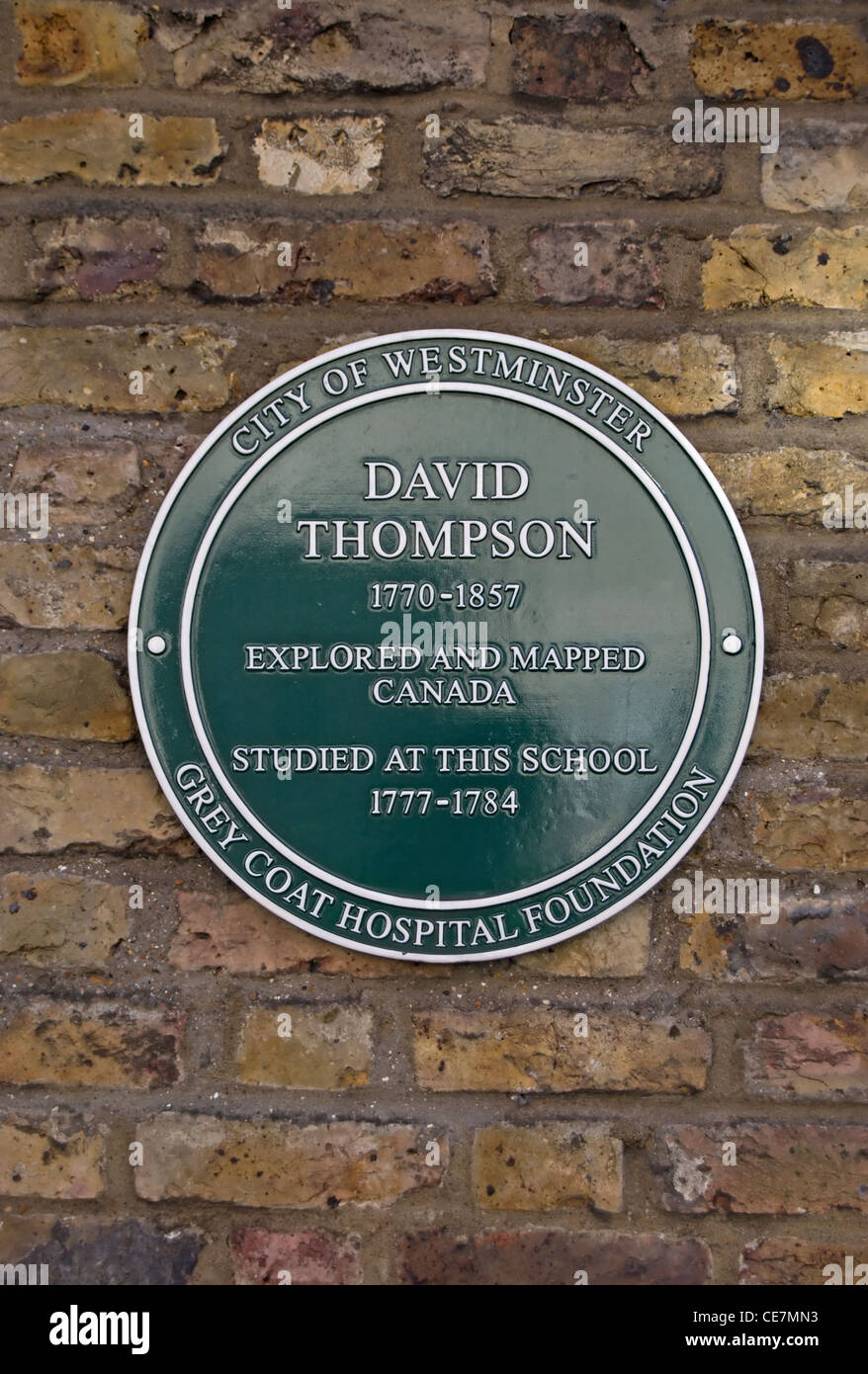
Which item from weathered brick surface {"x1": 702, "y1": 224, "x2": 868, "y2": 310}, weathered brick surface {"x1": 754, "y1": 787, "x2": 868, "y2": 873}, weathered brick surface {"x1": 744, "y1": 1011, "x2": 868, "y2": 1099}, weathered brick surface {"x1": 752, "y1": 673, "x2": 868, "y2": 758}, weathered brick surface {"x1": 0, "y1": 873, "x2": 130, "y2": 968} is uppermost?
weathered brick surface {"x1": 702, "y1": 224, "x2": 868, "y2": 310}

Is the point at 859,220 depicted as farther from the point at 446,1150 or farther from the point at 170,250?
the point at 446,1150

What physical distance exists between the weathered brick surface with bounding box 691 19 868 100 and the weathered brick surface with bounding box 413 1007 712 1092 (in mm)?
1580

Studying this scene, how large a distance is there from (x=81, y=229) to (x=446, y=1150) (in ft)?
5.37

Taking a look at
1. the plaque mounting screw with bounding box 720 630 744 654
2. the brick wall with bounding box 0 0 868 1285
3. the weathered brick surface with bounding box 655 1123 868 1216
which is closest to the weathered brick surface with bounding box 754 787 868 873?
the brick wall with bounding box 0 0 868 1285

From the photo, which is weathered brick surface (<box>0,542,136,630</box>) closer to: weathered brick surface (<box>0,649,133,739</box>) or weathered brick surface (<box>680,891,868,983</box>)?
weathered brick surface (<box>0,649,133,739</box>)

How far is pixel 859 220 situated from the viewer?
182 cm

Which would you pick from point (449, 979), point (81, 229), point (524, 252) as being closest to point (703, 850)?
point (449, 979)

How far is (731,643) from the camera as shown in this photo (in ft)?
5.76

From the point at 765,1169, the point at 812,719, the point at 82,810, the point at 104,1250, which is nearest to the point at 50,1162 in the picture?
the point at 104,1250

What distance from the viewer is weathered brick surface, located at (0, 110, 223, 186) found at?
180 centimetres

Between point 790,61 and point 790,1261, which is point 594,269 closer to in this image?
point 790,61

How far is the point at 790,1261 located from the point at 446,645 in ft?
3.76

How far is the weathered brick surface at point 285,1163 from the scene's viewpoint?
174 centimetres

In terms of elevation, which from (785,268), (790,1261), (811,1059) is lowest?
(790,1261)
